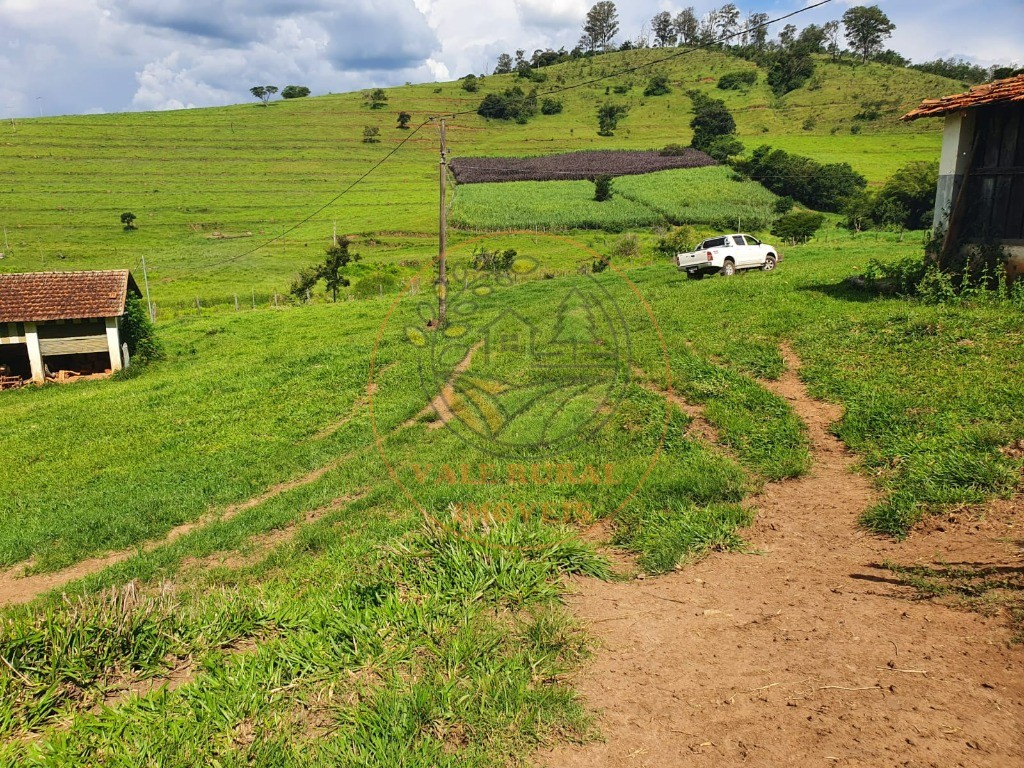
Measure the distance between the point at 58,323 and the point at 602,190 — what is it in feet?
181

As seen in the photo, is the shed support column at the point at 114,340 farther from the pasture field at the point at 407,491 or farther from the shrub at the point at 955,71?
the shrub at the point at 955,71

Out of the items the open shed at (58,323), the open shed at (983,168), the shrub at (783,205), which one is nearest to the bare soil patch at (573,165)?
the shrub at (783,205)

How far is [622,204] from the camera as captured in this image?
221ft

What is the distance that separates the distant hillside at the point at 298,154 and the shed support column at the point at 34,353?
81.9 ft

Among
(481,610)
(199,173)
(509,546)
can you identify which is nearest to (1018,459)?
(509,546)

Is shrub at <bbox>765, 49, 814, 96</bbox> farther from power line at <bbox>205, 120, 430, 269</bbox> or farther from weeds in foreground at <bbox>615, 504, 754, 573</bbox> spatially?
weeds in foreground at <bbox>615, 504, 754, 573</bbox>

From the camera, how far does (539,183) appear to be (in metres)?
75.3

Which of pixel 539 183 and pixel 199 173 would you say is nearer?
pixel 539 183

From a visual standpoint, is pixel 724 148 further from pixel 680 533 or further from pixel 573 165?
pixel 680 533

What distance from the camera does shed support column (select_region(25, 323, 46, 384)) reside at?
86.5 feet

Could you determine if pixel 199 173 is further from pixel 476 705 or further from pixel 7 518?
pixel 476 705

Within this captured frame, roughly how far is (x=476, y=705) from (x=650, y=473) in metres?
4.77

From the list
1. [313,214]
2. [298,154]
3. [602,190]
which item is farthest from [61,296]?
[298,154]

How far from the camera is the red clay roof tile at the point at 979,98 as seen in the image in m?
13.2
